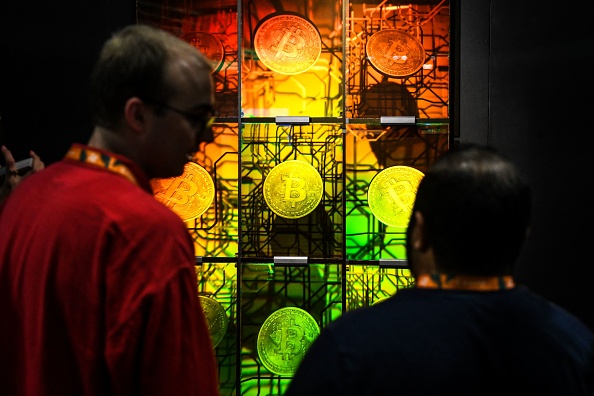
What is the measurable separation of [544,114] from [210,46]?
5.72 feet

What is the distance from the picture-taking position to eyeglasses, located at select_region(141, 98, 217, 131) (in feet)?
4.17

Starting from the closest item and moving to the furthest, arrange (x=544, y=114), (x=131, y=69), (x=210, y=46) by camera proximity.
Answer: (x=131, y=69) < (x=544, y=114) < (x=210, y=46)

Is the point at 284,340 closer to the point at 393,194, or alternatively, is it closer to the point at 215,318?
the point at 215,318

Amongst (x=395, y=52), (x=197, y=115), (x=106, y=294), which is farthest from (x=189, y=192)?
(x=106, y=294)

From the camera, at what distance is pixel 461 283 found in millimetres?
1056

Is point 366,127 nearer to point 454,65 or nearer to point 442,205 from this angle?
point 454,65

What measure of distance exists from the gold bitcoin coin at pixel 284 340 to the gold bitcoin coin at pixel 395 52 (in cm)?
136

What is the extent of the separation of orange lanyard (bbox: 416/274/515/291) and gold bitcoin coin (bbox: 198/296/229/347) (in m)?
2.45

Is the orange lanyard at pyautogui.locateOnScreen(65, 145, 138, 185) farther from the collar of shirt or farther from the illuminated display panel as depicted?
the illuminated display panel

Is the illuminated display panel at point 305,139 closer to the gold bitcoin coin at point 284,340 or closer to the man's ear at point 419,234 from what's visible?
the gold bitcoin coin at point 284,340

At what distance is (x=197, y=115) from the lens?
133cm

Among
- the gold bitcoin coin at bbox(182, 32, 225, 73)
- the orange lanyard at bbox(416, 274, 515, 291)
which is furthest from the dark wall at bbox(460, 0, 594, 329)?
the orange lanyard at bbox(416, 274, 515, 291)

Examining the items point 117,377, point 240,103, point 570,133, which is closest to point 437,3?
point 570,133

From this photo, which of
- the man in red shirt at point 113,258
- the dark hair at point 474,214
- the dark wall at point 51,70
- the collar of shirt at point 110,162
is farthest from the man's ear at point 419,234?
the dark wall at point 51,70
